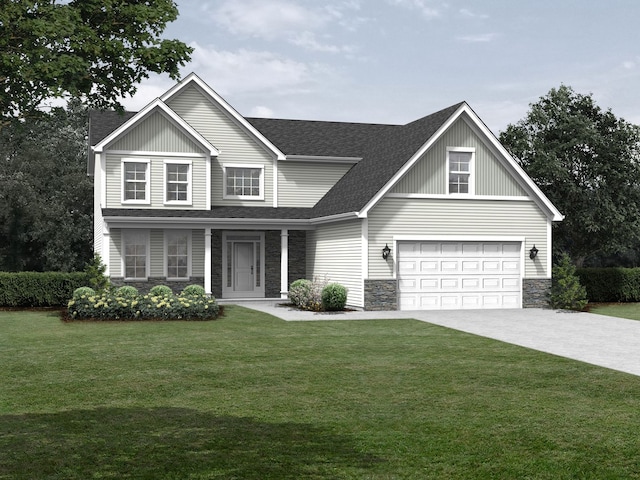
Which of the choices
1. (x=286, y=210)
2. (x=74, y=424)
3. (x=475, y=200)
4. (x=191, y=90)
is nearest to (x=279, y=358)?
(x=74, y=424)

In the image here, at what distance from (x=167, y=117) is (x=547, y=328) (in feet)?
54.5

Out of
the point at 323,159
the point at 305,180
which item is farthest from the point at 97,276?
the point at 323,159

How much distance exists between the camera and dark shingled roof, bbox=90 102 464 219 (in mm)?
26469

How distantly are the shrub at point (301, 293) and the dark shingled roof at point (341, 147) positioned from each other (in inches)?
112

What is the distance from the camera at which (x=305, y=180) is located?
32.6m

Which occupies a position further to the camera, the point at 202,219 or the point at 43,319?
the point at 202,219

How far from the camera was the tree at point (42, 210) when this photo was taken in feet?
145

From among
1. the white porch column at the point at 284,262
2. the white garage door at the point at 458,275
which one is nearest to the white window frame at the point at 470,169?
the white garage door at the point at 458,275

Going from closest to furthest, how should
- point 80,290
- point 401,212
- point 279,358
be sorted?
1. point 279,358
2. point 80,290
3. point 401,212

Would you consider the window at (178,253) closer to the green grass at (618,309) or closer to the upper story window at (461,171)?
the upper story window at (461,171)

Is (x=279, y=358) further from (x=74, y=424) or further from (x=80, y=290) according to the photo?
(x=80, y=290)

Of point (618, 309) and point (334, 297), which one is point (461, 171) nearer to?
point (334, 297)

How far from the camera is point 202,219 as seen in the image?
28422 mm

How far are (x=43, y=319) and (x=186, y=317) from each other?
443 centimetres
